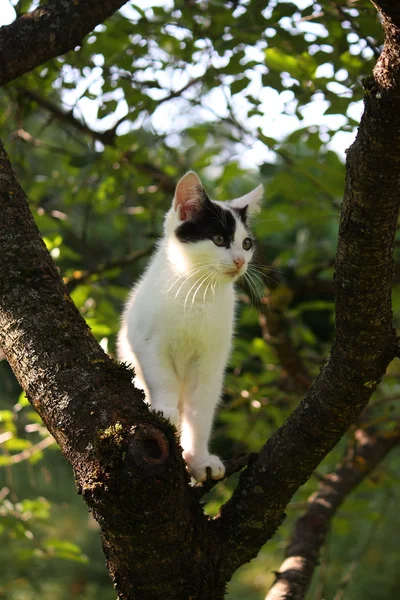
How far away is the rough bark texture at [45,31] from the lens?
2.53m

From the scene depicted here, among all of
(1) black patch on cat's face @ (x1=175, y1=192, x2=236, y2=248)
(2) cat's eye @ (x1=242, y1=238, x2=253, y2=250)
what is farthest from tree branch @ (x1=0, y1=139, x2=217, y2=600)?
(2) cat's eye @ (x1=242, y1=238, x2=253, y2=250)

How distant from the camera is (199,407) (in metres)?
3.14

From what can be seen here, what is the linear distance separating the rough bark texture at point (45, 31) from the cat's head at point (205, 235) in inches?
33.1

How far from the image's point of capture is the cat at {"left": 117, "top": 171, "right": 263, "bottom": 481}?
302 cm

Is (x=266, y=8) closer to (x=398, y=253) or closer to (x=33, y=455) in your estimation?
(x=398, y=253)

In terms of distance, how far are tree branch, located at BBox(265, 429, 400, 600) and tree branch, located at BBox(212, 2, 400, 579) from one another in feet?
1.89

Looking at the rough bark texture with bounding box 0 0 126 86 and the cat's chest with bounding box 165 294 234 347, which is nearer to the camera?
the rough bark texture with bounding box 0 0 126 86

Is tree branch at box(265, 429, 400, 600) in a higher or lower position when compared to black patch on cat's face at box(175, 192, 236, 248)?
lower

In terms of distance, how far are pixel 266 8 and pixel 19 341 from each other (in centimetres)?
203

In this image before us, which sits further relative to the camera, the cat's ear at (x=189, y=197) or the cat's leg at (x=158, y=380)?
the cat's ear at (x=189, y=197)

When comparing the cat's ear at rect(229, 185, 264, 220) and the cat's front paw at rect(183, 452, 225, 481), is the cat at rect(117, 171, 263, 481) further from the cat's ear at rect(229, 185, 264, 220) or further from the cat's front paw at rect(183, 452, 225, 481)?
the cat's ear at rect(229, 185, 264, 220)

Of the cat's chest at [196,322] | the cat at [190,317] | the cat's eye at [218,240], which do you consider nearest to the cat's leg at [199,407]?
the cat at [190,317]

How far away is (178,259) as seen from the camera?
10.9ft

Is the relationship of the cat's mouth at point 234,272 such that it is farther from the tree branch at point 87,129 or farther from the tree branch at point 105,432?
the tree branch at point 87,129
